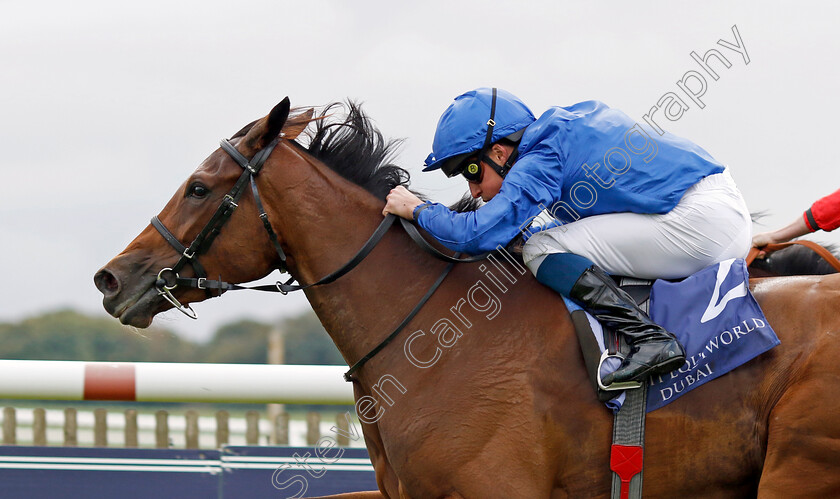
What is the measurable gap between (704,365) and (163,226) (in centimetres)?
200

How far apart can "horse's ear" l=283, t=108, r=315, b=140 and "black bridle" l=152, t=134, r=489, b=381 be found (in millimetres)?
155

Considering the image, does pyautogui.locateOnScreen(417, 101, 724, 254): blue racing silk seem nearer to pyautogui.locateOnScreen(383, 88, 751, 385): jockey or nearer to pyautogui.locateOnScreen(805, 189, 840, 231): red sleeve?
pyautogui.locateOnScreen(383, 88, 751, 385): jockey

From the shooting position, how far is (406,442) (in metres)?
2.84

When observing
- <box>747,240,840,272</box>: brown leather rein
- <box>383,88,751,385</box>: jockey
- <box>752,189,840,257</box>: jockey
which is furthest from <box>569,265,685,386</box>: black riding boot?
<box>752,189,840,257</box>: jockey

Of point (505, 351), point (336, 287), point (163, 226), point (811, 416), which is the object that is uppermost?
point (163, 226)

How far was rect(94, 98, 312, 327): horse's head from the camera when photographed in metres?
3.07

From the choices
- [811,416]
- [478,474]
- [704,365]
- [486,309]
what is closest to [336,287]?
[486,309]

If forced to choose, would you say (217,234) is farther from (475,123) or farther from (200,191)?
(475,123)

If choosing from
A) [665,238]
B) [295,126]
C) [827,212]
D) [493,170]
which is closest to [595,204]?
[665,238]

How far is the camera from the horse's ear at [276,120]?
9.95 ft

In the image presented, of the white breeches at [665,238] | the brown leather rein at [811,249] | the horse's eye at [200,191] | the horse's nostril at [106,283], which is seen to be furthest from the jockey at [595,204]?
the horse's nostril at [106,283]

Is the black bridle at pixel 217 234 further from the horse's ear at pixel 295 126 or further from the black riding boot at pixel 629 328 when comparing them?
the black riding boot at pixel 629 328

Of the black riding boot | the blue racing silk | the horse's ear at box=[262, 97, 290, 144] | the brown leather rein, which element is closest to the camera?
the black riding boot

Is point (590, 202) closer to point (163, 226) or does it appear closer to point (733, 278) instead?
point (733, 278)
